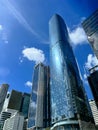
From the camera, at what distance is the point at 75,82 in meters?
81.8

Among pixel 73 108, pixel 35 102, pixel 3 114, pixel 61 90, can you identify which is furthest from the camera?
pixel 3 114

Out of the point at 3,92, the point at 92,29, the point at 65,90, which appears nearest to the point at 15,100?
the point at 3,92

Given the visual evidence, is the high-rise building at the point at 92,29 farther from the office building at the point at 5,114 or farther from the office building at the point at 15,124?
the office building at the point at 5,114

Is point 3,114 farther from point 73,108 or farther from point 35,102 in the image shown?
point 73,108

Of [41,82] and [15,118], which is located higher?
[41,82]

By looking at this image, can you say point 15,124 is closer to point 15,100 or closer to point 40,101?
point 40,101

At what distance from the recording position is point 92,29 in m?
56.9

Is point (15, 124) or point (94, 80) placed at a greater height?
point (94, 80)

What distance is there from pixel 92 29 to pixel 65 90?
123ft

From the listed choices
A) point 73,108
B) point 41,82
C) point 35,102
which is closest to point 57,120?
point 73,108

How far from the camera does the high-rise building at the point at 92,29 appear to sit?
1990 inches

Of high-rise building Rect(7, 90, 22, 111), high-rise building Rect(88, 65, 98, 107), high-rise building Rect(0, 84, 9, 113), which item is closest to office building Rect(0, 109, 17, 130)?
high-rise building Rect(7, 90, 22, 111)

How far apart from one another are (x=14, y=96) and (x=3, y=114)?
20907 mm

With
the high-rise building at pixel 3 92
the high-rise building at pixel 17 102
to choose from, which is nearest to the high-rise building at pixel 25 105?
the high-rise building at pixel 17 102
